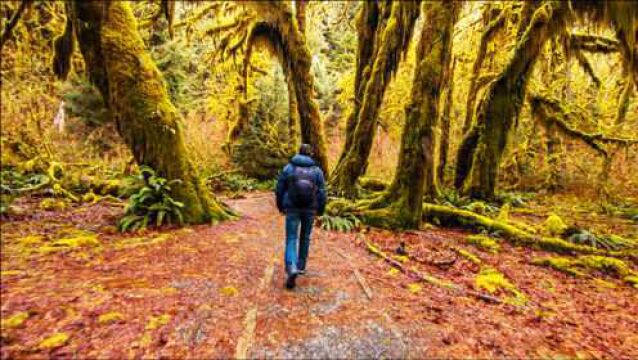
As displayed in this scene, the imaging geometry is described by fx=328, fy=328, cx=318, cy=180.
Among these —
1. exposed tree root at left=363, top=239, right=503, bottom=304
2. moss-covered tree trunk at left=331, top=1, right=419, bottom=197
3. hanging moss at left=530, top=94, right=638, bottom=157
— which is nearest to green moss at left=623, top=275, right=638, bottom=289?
exposed tree root at left=363, top=239, right=503, bottom=304

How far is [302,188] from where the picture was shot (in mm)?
4891

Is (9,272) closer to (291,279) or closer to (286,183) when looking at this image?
(291,279)

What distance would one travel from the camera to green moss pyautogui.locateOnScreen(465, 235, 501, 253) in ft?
25.7

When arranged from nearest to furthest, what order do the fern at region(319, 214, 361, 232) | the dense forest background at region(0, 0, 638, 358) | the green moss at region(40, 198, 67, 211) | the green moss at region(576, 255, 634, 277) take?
the dense forest background at region(0, 0, 638, 358) < the green moss at region(576, 255, 634, 277) < the green moss at region(40, 198, 67, 211) < the fern at region(319, 214, 361, 232)

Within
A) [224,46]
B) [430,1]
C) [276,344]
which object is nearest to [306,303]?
[276,344]

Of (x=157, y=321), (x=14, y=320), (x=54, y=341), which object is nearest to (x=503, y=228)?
(x=157, y=321)

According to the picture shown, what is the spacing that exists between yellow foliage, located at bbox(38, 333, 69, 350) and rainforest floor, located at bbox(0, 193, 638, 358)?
1 cm

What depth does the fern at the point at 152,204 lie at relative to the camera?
6754mm

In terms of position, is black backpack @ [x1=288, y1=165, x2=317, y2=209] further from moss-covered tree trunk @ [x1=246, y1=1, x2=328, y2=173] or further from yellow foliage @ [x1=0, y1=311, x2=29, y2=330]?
moss-covered tree trunk @ [x1=246, y1=1, x2=328, y2=173]

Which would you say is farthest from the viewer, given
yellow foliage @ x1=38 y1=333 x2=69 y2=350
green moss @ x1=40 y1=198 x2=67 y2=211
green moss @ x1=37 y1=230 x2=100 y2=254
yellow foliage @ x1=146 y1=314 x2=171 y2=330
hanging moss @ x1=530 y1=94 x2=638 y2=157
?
hanging moss @ x1=530 y1=94 x2=638 y2=157

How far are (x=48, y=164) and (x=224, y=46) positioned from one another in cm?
844

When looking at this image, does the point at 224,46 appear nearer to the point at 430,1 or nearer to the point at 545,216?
the point at 430,1

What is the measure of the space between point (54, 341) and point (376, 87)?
10038 millimetres

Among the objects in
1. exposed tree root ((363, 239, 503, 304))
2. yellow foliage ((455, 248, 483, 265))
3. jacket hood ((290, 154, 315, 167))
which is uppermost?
jacket hood ((290, 154, 315, 167))
